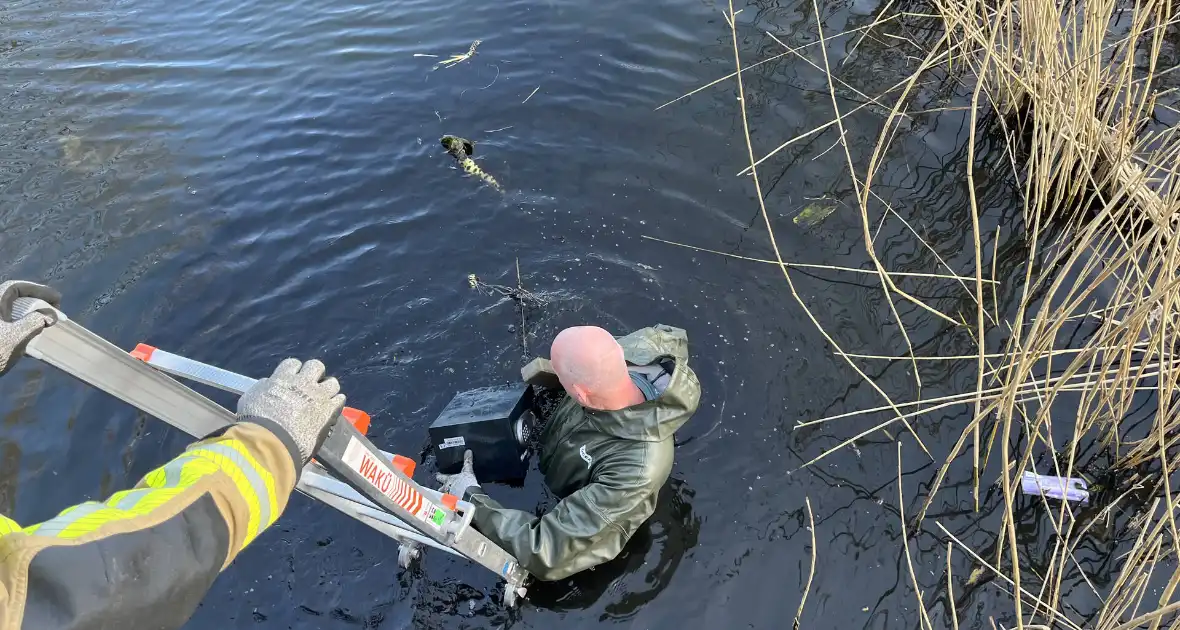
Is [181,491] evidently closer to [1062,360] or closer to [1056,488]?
[1056,488]

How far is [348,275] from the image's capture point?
5.93m

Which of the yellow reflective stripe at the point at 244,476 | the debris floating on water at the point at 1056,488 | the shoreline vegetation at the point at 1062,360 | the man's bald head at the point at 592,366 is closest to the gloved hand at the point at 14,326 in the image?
the yellow reflective stripe at the point at 244,476

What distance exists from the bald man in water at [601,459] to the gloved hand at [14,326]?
83.8 inches

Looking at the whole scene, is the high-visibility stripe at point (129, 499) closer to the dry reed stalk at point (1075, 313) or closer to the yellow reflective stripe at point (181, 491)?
the yellow reflective stripe at point (181, 491)

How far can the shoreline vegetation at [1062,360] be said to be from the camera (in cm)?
323

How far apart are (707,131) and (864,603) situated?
14.8ft

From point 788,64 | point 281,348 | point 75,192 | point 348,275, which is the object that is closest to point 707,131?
point 788,64

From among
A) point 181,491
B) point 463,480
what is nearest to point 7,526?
point 181,491

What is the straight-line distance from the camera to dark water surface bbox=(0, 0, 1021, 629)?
4.08 meters

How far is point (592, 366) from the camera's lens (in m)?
3.67

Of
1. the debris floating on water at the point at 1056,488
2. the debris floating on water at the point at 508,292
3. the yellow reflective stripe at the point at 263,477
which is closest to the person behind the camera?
the yellow reflective stripe at the point at 263,477

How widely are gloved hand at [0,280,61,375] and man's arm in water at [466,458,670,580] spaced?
2229 millimetres

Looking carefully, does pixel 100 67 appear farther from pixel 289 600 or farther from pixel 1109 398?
pixel 1109 398

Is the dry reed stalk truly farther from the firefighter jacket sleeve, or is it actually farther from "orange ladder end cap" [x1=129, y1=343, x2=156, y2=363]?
"orange ladder end cap" [x1=129, y1=343, x2=156, y2=363]
